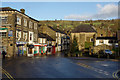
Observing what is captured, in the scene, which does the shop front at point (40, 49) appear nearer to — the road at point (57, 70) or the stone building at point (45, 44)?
the stone building at point (45, 44)

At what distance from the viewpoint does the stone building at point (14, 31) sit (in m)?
29.6

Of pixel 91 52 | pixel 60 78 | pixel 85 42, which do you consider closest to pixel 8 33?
pixel 60 78

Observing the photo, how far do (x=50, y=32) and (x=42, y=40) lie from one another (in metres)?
11.8

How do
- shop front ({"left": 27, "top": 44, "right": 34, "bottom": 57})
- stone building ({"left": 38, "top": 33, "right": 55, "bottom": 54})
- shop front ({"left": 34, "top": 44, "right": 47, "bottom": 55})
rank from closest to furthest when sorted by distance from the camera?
1. shop front ({"left": 27, "top": 44, "right": 34, "bottom": 57})
2. shop front ({"left": 34, "top": 44, "right": 47, "bottom": 55})
3. stone building ({"left": 38, "top": 33, "right": 55, "bottom": 54})

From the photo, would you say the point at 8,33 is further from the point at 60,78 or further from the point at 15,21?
the point at 60,78

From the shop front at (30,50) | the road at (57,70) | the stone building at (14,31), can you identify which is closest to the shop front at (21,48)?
the stone building at (14,31)

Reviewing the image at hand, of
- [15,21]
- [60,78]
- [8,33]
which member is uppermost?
[15,21]

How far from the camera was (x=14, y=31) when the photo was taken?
29906mm

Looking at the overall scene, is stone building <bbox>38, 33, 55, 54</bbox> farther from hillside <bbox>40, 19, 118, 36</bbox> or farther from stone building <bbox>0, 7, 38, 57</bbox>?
hillside <bbox>40, 19, 118, 36</bbox>

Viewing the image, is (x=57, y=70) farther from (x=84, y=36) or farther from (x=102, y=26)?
(x=102, y=26)

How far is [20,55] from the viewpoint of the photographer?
3244 centimetres

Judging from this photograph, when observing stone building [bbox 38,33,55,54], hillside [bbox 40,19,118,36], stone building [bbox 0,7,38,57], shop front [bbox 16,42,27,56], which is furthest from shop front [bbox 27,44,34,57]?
hillside [bbox 40,19,118,36]

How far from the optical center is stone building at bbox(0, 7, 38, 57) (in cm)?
2962

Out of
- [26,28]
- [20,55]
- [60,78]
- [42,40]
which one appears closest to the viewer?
[60,78]
